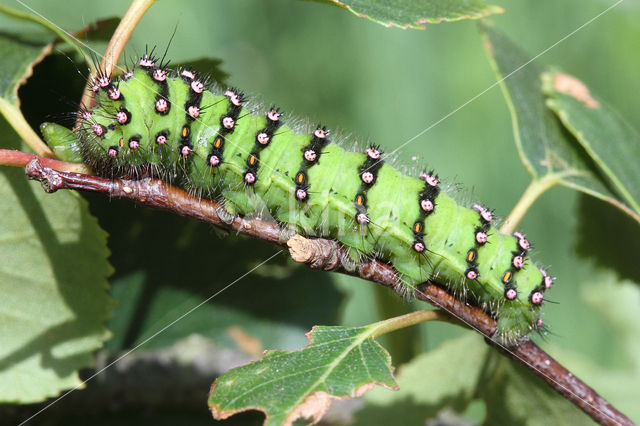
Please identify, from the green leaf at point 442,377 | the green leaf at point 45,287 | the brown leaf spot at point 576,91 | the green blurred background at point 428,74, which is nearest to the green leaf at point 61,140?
the green leaf at point 45,287

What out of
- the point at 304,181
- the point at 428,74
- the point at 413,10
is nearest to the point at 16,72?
the point at 304,181

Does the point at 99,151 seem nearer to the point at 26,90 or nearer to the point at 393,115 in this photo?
the point at 26,90

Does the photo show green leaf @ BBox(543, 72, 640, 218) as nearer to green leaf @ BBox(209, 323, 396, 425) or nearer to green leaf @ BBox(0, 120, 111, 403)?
green leaf @ BBox(209, 323, 396, 425)

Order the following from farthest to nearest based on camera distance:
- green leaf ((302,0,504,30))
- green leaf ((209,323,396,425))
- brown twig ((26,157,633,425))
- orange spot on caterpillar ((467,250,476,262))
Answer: orange spot on caterpillar ((467,250,476,262)) → green leaf ((302,0,504,30)) → brown twig ((26,157,633,425)) → green leaf ((209,323,396,425))

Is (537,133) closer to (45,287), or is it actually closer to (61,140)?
(61,140)

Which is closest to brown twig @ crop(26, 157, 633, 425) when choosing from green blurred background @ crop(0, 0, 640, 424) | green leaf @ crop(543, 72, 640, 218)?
green leaf @ crop(543, 72, 640, 218)

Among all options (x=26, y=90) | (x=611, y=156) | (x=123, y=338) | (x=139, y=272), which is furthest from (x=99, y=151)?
(x=611, y=156)
